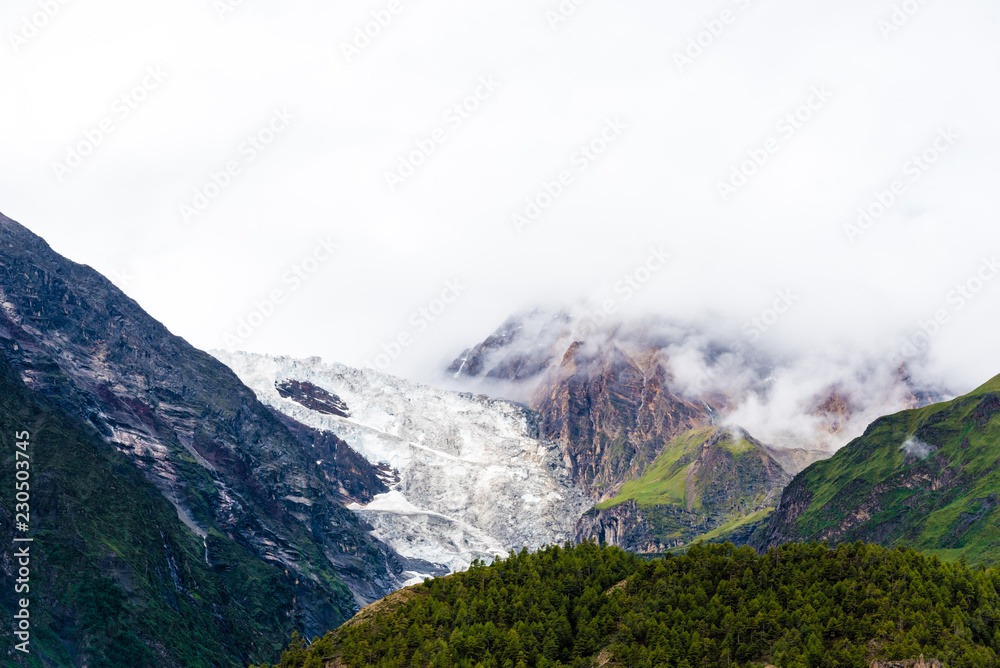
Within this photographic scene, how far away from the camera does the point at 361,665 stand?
19438 cm

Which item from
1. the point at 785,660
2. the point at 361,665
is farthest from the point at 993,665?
the point at 361,665

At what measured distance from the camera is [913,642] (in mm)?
178500

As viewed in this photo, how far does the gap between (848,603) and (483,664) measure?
79457 millimetres

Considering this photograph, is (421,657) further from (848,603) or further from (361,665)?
(848,603)

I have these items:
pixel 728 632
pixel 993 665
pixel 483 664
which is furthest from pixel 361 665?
pixel 993 665

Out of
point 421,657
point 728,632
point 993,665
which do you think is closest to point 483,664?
point 421,657

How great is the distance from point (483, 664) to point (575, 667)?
19.7 meters

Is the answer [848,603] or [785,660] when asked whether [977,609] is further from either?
[785,660]

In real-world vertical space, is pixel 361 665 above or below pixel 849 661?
above

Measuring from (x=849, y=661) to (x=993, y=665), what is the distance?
26420mm

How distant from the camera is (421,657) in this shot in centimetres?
19450

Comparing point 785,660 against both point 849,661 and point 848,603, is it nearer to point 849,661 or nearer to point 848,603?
point 849,661

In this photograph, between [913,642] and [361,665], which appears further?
[361,665]

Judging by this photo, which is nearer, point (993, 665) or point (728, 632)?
point (993, 665)
